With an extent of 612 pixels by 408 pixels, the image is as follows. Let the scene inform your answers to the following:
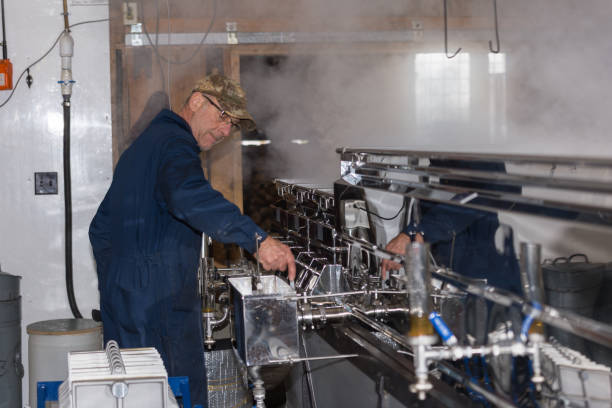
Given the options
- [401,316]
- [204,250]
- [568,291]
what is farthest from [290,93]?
[568,291]

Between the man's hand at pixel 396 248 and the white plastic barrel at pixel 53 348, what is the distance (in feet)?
6.51

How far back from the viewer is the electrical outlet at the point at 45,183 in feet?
11.4

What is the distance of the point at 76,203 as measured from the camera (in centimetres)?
350

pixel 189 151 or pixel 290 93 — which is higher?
pixel 290 93

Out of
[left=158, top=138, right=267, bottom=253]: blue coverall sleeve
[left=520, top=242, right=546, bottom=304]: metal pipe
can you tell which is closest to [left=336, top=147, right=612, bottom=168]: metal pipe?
[left=520, top=242, right=546, bottom=304]: metal pipe

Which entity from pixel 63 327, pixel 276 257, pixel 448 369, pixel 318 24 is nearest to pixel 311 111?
pixel 318 24

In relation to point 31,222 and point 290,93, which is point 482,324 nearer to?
point 290,93

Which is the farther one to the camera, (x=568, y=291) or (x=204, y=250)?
(x=204, y=250)

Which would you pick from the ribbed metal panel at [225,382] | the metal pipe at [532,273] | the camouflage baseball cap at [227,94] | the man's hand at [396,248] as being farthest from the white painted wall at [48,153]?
the metal pipe at [532,273]

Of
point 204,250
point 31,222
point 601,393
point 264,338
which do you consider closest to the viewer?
point 601,393

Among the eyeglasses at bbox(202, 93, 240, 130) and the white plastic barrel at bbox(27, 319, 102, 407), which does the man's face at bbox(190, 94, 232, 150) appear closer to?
the eyeglasses at bbox(202, 93, 240, 130)

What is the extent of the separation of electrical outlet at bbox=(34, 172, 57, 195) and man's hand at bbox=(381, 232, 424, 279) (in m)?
2.42

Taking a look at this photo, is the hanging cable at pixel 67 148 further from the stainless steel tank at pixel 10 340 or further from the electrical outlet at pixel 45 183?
the stainless steel tank at pixel 10 340

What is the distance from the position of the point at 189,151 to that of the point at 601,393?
55.6 inches
